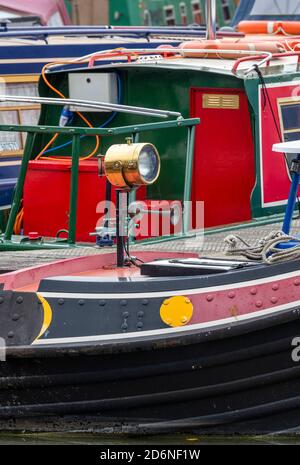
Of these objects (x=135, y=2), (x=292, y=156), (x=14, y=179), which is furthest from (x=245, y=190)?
(x=135, y=2)

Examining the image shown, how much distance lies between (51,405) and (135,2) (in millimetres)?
21409

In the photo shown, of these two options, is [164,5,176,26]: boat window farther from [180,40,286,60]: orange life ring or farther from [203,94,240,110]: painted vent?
[203,94,240,110]: painted vent

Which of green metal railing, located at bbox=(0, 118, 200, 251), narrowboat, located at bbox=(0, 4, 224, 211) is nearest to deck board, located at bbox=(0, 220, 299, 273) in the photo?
green metal railing, located at bbox=(0, 118, 200, 251)

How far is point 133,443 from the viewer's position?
7047mm

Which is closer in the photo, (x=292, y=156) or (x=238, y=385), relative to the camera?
(x=238, y=385)

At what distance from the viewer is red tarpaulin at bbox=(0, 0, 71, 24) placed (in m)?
21.8

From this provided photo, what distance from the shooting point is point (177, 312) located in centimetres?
676

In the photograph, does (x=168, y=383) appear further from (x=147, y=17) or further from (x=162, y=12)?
(x=162, y=12)

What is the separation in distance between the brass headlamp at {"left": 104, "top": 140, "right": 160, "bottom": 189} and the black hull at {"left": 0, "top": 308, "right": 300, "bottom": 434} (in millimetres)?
905

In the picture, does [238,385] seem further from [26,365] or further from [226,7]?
[226,7]

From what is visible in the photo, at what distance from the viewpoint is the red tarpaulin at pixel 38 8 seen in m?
21.8

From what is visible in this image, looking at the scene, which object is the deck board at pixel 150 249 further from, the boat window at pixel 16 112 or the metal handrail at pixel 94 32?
the metal handrail at pixel 94 32

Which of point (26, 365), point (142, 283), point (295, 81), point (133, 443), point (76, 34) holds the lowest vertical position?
point (133, 443)

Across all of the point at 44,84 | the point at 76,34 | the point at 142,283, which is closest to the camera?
the point at 142,283
